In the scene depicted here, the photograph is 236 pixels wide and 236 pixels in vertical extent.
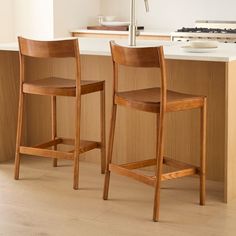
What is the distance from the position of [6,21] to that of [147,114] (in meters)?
2.43

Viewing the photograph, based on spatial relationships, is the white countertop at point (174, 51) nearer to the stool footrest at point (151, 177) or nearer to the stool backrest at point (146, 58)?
the stool backrest at point (146, 58)

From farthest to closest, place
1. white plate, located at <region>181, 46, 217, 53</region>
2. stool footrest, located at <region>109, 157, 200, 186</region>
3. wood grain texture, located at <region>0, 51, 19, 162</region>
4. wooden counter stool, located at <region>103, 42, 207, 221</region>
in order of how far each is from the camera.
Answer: wood grain texture, located at <region>0, 51, 19, 162</region> → white plate, located at <region>181, 46, 217, 53</region> → stool footrest, located at <region>109, 157, 200, 186</region> → wooden counter stool, located at <region>103, 42, 207, 221</region>

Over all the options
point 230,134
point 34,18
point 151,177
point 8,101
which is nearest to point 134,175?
point 151,177

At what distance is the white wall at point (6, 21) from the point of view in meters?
6.37

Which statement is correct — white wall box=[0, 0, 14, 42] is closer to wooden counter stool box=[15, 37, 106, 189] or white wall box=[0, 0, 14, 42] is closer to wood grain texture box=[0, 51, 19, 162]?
wood grain texture box=[0, 51, 19, 162]

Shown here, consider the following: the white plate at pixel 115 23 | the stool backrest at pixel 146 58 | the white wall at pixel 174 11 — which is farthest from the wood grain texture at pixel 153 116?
the white wall at pixel 174 11

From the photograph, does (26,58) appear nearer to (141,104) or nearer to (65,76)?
(65,76)

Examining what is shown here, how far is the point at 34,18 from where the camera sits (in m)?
6.43

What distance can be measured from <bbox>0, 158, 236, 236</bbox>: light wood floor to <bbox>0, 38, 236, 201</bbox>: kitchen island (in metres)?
0.23

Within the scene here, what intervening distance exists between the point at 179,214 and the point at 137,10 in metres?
3.43

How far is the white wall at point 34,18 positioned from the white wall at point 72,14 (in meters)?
0.07

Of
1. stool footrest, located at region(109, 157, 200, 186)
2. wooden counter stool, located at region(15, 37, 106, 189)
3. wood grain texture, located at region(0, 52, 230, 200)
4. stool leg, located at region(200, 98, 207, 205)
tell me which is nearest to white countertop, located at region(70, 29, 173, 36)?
wood grain texture, located at region(0, 52, 230, 200)

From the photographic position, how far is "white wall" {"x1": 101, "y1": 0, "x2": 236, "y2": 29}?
6330mm

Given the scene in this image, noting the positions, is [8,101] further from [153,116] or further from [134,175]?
[134,175]
